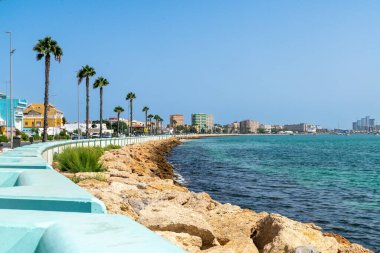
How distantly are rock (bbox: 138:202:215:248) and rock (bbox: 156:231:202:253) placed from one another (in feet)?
1.09

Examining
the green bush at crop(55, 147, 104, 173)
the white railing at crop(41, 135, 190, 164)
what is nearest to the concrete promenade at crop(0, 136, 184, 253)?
the white railing at crop(41, 135, 190, 164)

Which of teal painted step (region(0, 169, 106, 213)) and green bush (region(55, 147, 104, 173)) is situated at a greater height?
teal painted step (region(0, 169, 106, 213))

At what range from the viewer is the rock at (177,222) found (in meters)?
7.29

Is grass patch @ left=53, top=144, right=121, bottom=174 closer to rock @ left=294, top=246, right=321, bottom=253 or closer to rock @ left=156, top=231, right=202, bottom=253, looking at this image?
rock @ left=156, top=231, right=202, bottom=253

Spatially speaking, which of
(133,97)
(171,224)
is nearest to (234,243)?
(171,224)

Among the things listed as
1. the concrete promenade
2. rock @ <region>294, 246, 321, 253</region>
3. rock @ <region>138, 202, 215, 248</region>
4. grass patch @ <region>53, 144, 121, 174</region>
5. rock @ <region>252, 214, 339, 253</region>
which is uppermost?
the concrete promenade

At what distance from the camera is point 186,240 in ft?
22.6

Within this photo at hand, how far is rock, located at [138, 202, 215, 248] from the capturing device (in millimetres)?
7289

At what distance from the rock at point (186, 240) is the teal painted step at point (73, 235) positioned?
4302mm

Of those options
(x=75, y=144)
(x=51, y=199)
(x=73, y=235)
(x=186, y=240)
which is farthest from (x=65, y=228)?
(x=75, y=144)

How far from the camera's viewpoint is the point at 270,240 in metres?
7.82

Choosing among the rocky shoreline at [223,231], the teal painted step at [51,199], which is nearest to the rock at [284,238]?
the rocky shoreline at [223,231]

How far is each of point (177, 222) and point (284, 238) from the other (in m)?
1.72

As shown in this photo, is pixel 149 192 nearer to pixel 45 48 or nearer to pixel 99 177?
pixel 99 177
